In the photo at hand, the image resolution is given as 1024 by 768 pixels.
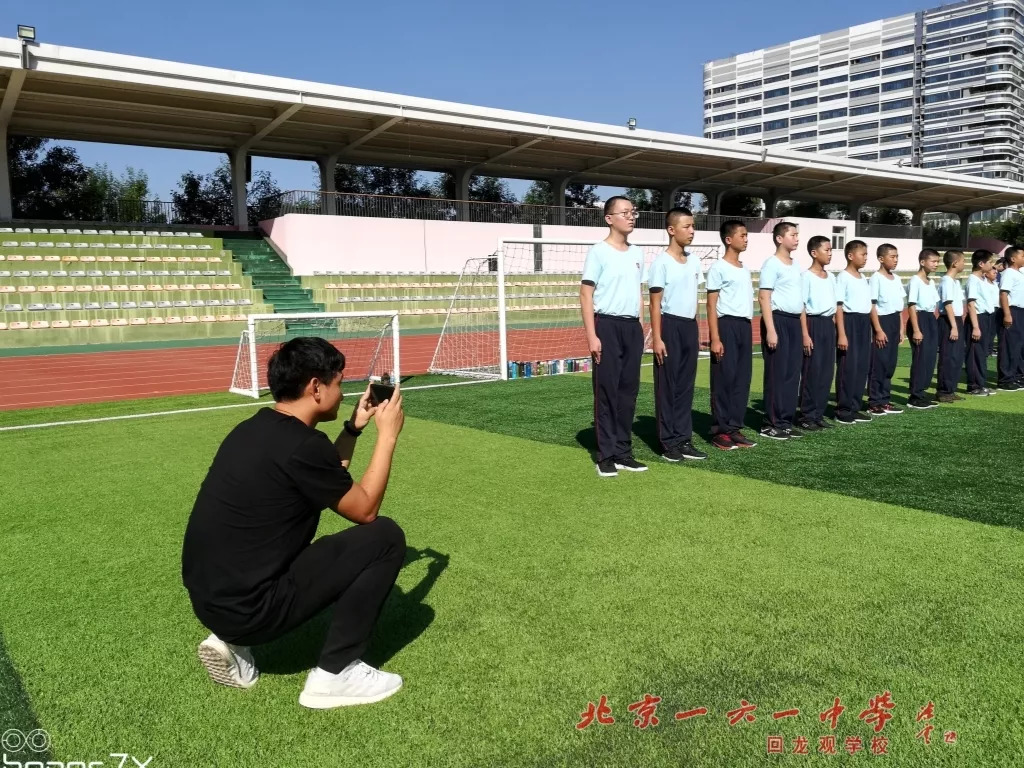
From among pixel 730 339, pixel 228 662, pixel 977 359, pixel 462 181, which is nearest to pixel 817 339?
pixel 730 339

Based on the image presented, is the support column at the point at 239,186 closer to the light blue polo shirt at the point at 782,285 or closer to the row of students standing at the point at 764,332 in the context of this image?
the row of students standing at the point at 764,332

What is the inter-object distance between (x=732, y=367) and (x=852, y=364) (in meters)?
1.87

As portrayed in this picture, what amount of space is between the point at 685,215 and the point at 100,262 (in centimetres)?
1537

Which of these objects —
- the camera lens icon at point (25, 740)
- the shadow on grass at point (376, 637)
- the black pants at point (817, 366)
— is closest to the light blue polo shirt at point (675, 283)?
the black pants at point (817, 366)

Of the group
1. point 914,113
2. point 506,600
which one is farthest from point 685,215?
point 914,113

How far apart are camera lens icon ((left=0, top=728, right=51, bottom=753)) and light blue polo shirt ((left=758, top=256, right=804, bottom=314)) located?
5753 millimetres

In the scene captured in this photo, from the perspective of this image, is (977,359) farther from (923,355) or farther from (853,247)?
(853,247)

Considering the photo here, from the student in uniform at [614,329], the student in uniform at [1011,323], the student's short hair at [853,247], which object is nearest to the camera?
the student in uniform at [614,329]

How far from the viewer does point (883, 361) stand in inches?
302

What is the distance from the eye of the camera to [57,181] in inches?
1236

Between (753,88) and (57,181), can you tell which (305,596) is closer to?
(57,181)

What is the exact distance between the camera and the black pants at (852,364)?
7285 mm

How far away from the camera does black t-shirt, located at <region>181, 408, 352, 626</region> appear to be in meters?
2.27

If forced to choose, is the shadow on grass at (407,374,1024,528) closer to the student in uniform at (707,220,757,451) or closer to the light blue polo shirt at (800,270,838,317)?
the student in uniform at (707,220,757,451)
